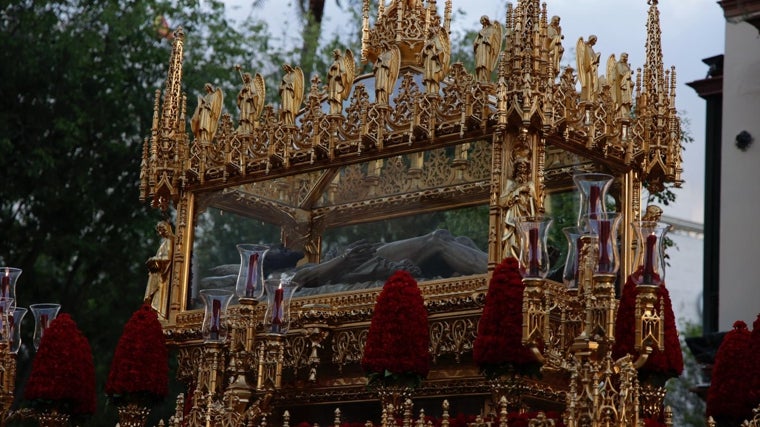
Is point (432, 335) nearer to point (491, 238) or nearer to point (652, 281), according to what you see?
point (491, 238)

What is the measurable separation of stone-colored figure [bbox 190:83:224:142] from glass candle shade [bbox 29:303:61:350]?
2.66m

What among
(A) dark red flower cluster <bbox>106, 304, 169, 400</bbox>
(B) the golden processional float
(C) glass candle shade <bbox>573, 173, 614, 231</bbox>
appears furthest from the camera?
(A) dark red flower cluster <bbox>106, 304, 169, 400</bbox>

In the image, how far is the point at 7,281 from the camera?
15.3m

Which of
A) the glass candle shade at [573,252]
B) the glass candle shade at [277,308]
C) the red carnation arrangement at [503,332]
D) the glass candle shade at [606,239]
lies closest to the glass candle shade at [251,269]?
the glass candle shade at [277,308]

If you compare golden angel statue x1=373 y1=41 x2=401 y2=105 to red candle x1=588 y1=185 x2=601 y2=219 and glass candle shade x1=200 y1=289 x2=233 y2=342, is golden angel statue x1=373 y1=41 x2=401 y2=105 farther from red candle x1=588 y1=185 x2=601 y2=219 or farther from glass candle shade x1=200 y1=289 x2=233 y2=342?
red candle x1=588 y1=185 x2=601 y2=219

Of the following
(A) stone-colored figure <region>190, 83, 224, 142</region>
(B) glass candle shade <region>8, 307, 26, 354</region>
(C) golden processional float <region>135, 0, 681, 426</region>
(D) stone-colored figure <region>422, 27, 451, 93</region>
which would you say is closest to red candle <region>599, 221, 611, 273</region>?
(C) golden processional float <region>135, 0, 681, 426</region>

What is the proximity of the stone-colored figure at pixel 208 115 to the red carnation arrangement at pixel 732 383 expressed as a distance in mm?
6827

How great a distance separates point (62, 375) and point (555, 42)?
22.5 feet

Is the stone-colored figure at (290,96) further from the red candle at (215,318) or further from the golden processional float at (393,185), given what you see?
the red candle at (215,318)

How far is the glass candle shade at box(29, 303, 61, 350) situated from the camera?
16078 mm

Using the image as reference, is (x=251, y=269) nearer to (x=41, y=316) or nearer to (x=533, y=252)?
(x=533, y=252)

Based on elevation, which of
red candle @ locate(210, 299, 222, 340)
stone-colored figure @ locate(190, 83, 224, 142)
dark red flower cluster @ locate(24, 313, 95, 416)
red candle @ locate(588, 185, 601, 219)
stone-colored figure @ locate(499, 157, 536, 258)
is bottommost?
dark red flower cluster @ locate(24, 313, 95, 416)

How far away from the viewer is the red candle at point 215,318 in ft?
42.3

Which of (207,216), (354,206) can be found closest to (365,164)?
(354,206)
